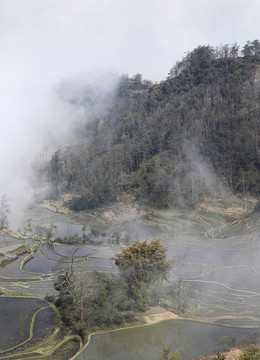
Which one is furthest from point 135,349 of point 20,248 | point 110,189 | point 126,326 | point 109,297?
point 110,189

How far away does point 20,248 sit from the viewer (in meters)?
47.2

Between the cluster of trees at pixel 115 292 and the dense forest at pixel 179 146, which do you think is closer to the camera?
the cluster of trees at pixel 115 292

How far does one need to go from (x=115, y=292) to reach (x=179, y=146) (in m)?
52.6

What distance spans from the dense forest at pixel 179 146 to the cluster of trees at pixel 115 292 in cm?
3528

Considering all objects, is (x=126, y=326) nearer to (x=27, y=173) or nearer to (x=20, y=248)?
(x=20, y=248)

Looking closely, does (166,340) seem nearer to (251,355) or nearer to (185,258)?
(251,355)

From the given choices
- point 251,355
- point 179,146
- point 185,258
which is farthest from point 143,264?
point 179,146

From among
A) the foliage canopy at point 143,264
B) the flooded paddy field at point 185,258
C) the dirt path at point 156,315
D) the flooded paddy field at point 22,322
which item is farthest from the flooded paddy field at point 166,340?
the flooded paddy field at point 22,322

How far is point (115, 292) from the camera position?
27.5 m

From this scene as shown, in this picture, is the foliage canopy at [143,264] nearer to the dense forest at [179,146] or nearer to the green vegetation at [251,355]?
the green vegetation at [251,355]

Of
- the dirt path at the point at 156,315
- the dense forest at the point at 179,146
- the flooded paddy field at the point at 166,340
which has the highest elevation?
the dense forest at the point at 179,146

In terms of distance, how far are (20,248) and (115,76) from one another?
345ft

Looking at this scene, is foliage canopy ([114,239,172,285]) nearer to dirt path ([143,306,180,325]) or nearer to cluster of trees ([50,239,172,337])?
cluster of trees ([50,239,172,337])

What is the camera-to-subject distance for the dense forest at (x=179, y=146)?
67875 millimetres
